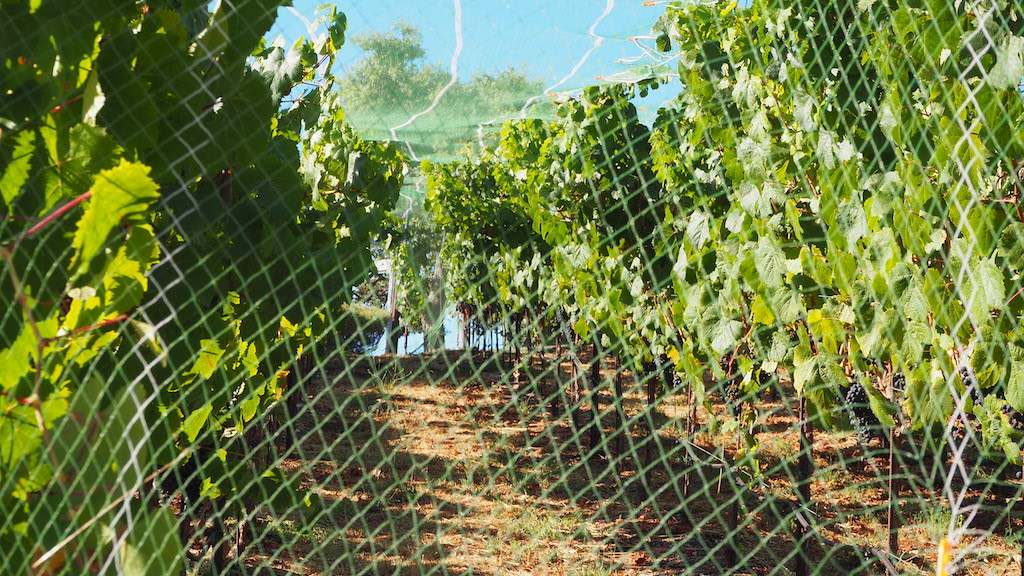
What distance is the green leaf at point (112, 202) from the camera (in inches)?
52.1

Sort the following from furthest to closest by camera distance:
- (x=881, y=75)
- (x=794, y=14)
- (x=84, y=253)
Answer: 1. (x=794, y=14)
2. (x=881, y=75)
3. (x=84, y=253)

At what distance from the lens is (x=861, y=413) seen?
3.98 m

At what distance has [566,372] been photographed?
28.9ft

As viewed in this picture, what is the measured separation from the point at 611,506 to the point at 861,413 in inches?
52.0

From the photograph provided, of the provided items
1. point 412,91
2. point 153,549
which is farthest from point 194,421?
point 412,91

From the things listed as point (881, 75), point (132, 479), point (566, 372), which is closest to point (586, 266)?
point (881, 75)

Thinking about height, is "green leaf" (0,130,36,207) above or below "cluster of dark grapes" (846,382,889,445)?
above

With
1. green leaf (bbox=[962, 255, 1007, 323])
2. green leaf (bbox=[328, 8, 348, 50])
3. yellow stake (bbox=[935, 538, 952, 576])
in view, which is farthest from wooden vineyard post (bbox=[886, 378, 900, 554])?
green leaf (bbox=[328, 8, 348, 50])

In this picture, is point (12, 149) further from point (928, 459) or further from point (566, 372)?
point (566, 372)

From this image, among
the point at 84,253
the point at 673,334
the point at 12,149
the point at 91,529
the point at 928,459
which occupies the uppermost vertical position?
the point at 12,149

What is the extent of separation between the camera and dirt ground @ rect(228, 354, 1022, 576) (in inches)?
113

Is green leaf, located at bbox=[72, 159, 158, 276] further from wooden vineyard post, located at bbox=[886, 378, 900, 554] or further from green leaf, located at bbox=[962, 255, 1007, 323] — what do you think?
wooden vineyard post, located at bbox=[886, 378, 900, 554]

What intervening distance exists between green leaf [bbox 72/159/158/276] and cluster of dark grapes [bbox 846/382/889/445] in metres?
1.51

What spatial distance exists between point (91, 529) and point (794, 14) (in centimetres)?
203
